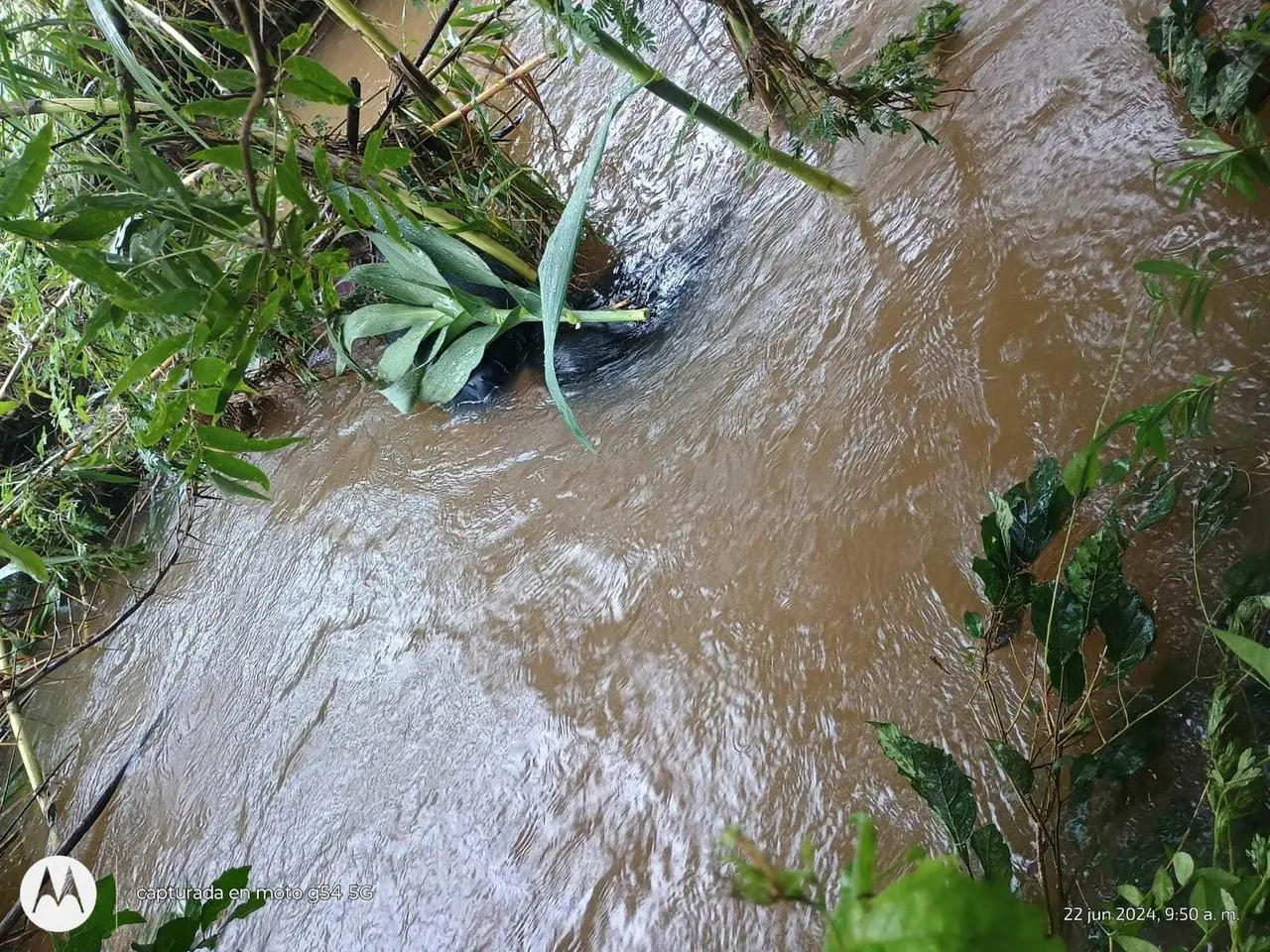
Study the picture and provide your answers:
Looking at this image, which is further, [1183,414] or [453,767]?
[453,767]

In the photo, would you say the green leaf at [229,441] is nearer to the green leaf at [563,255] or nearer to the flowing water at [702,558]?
the green leaf at [563,255]

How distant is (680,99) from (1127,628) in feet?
2.24

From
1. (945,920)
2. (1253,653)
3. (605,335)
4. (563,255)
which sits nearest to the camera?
(945,920)

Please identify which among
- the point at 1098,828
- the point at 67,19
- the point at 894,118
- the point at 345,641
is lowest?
the point at 1098,828

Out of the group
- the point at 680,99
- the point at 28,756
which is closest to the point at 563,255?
the point at 680,99

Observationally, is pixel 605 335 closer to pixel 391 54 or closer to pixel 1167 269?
pixel 391 54

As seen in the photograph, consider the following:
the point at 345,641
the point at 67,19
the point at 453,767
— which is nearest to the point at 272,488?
the point at 345,641

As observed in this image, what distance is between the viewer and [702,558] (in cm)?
93

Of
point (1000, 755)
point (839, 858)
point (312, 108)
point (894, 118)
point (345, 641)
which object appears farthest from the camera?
point (312, 108)

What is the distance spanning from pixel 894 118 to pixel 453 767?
2.99ft

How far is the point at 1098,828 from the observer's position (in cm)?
59

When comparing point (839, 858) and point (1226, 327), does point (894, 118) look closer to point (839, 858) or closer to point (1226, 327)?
point (1226, 327)

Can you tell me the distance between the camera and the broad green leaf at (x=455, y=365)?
1.15 metres

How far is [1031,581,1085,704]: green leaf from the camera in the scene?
0.57 m
